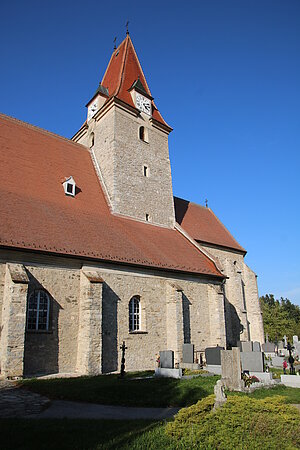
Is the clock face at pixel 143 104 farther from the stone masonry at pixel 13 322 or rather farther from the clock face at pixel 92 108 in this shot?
the stone masonry at pixel 13 322

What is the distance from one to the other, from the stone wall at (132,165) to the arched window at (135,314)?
17.6 ft

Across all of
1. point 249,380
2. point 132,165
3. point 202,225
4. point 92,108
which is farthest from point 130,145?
point 249,380

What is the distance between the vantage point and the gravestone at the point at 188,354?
46.5 feet

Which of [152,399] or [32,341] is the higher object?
[32,341]

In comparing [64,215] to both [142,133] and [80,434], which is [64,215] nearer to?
[142,133]

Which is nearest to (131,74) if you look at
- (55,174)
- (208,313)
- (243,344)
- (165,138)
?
(165,138)

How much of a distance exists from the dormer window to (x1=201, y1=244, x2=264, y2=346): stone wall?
1013 cm

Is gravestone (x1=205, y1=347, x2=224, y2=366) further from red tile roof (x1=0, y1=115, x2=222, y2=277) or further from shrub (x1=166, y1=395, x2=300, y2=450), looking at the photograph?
shrub (x1=166, y1=395, x2=300, y2=450)

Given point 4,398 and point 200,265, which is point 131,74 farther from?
point 4,398

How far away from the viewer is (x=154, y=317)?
15.5 m

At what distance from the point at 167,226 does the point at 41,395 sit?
1412 cm

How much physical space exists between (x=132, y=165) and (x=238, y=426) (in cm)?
1726

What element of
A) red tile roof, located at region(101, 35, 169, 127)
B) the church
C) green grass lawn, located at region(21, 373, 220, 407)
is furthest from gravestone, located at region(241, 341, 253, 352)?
red tile roof, located at region(101, 35, 169, 127)

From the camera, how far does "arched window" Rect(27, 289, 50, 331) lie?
A: 39.3 ft
